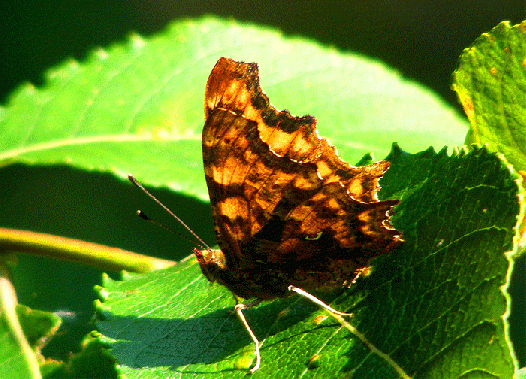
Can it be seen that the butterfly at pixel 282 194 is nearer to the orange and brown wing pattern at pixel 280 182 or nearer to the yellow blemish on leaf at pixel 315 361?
the orange and brown wing pattern at pixel 280 182

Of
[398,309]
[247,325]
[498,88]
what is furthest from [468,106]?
[247,325]

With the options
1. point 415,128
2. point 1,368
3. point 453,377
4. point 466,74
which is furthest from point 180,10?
point 453,377

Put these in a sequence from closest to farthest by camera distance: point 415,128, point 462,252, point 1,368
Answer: point 462,252 → point 1,368 → point 415,128

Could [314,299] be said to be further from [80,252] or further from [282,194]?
[80,252]

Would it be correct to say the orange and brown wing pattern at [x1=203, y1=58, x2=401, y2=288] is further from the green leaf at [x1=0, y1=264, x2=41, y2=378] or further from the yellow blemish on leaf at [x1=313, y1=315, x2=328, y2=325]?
the green leaf at [x1=0, y1=264, x2=41, y2=378]

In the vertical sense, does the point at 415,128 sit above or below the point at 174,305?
above

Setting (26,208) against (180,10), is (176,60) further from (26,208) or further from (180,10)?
(180,10)

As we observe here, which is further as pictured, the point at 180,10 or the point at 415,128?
the point at 180,10
